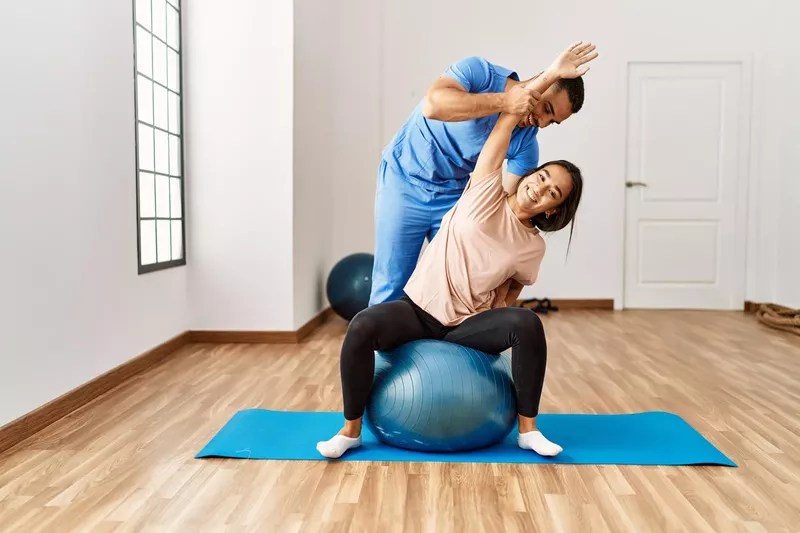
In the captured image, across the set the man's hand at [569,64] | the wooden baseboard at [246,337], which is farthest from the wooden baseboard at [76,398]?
the man's hand at [569,64]

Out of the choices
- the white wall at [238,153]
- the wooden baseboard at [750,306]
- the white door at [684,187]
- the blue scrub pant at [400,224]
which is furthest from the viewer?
the white door at [684,187]

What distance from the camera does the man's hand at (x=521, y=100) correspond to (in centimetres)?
224

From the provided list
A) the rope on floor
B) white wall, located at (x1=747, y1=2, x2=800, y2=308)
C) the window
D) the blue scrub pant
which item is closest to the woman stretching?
the blue scrub pant

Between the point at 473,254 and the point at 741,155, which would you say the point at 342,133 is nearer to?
the point at 741,155

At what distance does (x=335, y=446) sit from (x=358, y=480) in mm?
196

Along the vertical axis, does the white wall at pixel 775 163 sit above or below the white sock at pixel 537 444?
above

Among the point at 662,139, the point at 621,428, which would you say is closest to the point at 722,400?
the point at 621,428

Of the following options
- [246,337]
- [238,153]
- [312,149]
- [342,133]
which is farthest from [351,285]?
[342,133]

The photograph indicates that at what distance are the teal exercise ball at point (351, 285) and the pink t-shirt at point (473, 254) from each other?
2504 millimetres

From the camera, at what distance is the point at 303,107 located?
186 inches

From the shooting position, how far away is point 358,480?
2180 mm

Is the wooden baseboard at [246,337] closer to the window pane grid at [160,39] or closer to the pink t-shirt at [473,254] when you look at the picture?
the window pane grid at [160,39]

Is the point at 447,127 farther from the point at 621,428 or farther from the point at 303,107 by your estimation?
the point at 303,107

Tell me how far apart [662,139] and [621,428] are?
13.7 ft
